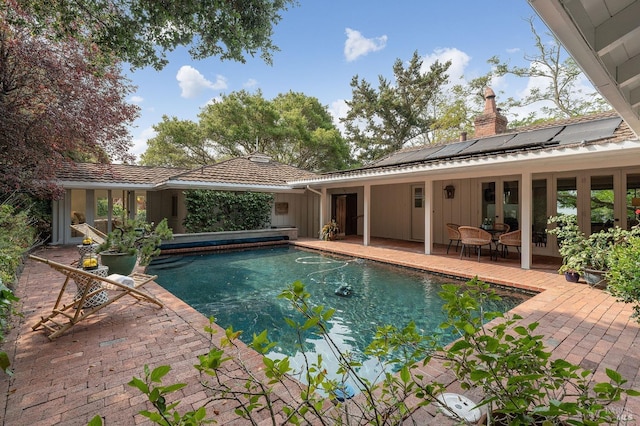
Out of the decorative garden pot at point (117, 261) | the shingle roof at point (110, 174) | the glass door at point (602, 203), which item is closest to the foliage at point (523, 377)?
the decorative garden pot at point (117, 261)

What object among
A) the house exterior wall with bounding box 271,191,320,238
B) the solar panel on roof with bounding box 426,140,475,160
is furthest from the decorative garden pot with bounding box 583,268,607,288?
the house exterior wall with bounding box 271,191,320,238

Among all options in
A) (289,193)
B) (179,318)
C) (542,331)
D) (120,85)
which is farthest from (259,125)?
(542,331)

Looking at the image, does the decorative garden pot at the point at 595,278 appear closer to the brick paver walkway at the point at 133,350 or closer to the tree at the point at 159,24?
the brick paver walkway at the point at 133,350

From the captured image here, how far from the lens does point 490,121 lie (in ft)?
38.0

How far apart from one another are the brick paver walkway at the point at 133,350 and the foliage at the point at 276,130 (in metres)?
18.7

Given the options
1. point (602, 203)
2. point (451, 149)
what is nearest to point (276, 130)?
point (451, 149)

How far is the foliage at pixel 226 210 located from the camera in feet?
41.1

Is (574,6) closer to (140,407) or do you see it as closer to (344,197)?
(140,407)

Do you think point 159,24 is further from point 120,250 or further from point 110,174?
point 110,174

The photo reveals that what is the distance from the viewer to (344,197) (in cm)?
1564

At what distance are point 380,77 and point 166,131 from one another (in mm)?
17087

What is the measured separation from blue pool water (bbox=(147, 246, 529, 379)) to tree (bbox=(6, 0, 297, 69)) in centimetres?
437

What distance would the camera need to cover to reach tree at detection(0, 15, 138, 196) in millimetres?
7387

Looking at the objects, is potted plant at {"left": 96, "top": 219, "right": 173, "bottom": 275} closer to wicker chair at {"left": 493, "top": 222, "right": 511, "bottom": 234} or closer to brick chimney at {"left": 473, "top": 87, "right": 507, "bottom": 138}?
wicker chair at {"left": 493, "top": 222, "right": 511, "bottom": 234}
